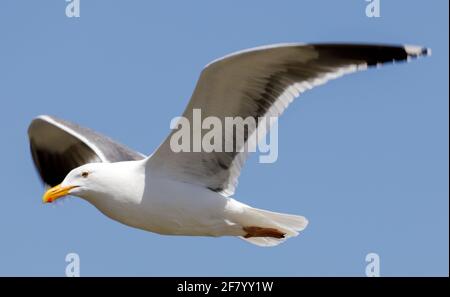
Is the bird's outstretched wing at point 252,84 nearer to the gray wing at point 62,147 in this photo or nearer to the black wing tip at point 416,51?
the black wing tip at point 416,51

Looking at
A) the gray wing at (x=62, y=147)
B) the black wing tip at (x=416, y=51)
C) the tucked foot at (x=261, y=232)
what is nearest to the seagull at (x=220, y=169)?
the tucked foot at (x=261, y=232)

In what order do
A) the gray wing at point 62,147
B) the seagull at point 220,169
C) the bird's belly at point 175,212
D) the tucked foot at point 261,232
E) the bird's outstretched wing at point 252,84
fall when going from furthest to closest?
the gray wing at point 62,147
the tucked foot at point 261,232
the bird's belly at point 175,212
the seagull at point 220,169
the bird's outstretched wing at point 252,84

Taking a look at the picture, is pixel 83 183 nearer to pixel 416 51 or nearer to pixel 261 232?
pixel 261 232

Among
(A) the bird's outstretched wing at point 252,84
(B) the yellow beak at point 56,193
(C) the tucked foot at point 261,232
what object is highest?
(A) the bird's outstretched wing at point 252,84

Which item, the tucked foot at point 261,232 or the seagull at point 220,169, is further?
the tucked foot at point 261,232

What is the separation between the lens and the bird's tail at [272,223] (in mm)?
9023

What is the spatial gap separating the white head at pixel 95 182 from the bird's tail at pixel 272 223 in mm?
1058

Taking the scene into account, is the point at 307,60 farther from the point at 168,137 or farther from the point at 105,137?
the point at 105,137

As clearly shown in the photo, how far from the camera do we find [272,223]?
9242 millimetres

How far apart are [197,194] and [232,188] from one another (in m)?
0.34

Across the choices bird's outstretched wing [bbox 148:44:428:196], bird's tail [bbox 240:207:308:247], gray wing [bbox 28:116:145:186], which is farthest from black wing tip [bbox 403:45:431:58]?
gray wing [bbox 28:116:145:186]

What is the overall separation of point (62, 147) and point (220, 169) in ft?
9.36

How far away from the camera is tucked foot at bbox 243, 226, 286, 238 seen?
9.09 m

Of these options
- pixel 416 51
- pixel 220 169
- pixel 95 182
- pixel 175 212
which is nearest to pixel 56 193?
pixel 95 182
